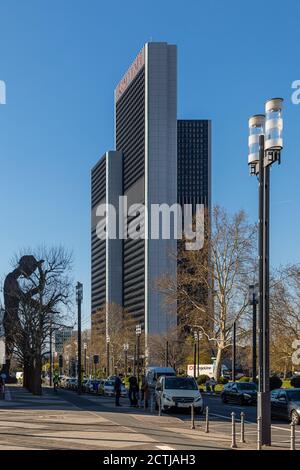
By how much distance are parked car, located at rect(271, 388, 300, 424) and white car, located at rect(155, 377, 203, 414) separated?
3580mm

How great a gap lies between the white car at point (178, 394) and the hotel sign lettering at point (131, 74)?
143830 mm

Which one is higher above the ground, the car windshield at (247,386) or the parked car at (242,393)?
the car windshield at (247,386)

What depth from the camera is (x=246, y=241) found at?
207 feet

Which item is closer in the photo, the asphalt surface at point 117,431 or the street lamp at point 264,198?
the street lamp at point 264,198

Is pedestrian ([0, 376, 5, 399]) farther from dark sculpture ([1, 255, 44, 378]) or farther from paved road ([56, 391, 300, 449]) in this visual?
paved road ([56, 391, 300, 449])

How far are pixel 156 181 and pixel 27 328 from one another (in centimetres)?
11015

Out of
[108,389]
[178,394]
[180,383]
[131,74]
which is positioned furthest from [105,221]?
[178,394]

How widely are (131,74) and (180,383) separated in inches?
6116

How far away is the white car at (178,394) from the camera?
3203 cm

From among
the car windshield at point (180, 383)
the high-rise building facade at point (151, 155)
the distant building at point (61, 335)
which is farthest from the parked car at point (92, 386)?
the high-rise building facade at point (151, 155)

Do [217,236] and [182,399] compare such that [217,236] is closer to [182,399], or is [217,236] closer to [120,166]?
[182,399]

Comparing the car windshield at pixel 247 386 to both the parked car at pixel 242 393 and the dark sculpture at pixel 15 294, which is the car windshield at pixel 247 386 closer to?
the parked car at pixel 242 393

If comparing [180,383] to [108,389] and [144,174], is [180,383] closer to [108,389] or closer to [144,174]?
[108,389]

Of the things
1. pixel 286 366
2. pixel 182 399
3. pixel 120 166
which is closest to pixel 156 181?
pixel 120 166
